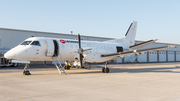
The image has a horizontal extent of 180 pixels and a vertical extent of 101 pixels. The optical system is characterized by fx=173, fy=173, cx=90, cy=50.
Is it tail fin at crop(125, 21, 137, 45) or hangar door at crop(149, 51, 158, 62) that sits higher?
tail fin at crop(125, 21, 137, 45)

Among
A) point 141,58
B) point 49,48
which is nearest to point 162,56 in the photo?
point 141,58

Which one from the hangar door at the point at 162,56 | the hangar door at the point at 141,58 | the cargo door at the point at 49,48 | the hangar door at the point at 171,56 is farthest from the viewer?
the hangar door at the point at 171,56

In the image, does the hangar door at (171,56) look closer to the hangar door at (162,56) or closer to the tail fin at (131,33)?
the hangar door at (162,56)

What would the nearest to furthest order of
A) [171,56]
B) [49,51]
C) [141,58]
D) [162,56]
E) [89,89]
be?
[89,89], [49,51], [141,58], [162,56], [171,56]

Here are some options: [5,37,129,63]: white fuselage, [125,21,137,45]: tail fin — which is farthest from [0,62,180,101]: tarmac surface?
[125,21,137,45]: tail fin

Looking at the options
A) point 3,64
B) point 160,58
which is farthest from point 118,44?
point 160,58

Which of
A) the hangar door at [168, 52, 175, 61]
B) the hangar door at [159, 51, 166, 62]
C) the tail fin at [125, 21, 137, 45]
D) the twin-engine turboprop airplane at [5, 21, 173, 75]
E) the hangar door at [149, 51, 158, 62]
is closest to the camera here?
the twin-engine turboprop airplane at [5, 21, 173, 75]

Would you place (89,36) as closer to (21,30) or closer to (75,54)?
(21,30)

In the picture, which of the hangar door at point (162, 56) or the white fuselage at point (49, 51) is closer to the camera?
the white fuselage at point (49, 51)

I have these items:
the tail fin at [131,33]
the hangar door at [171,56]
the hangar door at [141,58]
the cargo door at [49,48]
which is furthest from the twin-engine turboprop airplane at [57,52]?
the hangar door at [171,56]

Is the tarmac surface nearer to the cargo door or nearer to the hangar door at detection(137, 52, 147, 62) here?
the cargo door

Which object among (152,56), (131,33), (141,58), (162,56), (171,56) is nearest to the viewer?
(131,33)

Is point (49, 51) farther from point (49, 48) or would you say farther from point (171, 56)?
point (171, 56)

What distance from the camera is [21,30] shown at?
3547cm
